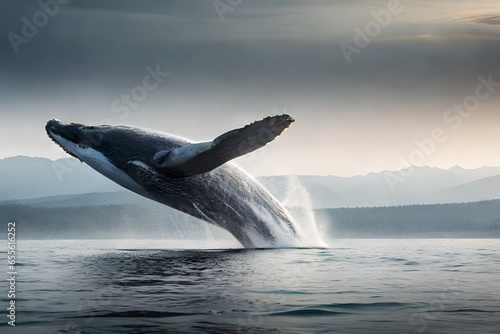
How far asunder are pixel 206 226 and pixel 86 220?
66829mm

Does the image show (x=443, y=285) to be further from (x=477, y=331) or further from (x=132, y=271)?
(x=132, y=271)

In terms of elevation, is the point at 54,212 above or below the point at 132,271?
above

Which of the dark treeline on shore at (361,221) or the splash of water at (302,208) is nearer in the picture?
the splash of water at (302,208)

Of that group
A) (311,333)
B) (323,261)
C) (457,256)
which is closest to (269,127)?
(323,261)

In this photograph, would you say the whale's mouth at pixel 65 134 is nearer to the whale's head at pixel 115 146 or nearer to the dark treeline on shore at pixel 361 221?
the whale's head at pixel 115 146

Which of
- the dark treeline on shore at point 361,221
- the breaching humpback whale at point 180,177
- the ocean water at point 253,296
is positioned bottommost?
the ocean water at point 253,296

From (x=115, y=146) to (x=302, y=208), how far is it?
541cm

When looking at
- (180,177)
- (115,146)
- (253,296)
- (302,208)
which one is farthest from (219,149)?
(302,208)

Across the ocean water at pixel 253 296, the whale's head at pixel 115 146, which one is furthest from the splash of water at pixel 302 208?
the whale's head at pixel 115 146

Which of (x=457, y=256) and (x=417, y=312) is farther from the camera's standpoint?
(x=457, y=256)

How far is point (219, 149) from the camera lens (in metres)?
12.2

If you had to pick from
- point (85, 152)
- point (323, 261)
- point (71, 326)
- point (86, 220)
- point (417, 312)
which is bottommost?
point (71, 326)

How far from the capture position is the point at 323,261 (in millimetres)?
13688

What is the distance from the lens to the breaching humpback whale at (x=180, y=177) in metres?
13.7
